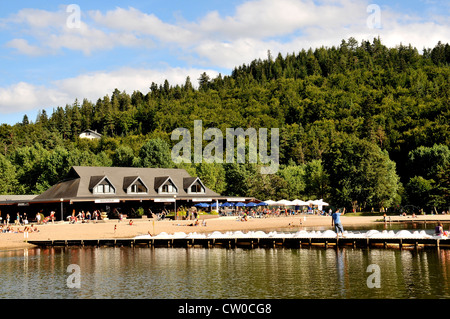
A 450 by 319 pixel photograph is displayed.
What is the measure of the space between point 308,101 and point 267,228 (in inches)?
4913

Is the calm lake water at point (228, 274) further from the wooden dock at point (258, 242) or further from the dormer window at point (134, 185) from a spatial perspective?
the dormer window at point (134, 185)

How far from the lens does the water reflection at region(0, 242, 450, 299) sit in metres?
23.0

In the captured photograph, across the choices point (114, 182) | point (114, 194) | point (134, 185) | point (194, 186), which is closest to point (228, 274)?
Result: point (114, 194)

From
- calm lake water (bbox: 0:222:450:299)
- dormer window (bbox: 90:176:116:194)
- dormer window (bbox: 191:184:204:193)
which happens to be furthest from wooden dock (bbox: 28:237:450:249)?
dormer window (bbox: 191:184:204:193)

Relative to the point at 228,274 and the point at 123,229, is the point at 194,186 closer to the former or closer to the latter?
the point at 123,229

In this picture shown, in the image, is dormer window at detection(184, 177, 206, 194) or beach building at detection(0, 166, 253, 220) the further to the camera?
dormer window at detection(184, 177, 206, 194)

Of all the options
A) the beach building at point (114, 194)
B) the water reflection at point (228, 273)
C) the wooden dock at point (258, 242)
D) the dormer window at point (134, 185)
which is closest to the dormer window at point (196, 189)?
the beach building at point (114, 194)

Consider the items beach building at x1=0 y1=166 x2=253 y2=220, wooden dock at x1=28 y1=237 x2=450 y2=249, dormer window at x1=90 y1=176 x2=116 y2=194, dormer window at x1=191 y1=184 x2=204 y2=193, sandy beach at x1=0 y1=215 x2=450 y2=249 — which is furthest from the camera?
dormer window at x1=191 y1=184 x2=204 y2=193

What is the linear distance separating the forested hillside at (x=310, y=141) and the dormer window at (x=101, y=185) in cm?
2669

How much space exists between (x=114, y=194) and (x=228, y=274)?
142ft

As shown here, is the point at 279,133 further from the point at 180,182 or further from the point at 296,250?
the point at 296,250

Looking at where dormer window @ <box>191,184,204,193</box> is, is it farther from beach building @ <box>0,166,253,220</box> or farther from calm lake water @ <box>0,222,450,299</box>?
calm lake water @ <box>0,222,450,299</box>

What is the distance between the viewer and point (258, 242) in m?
40.4
